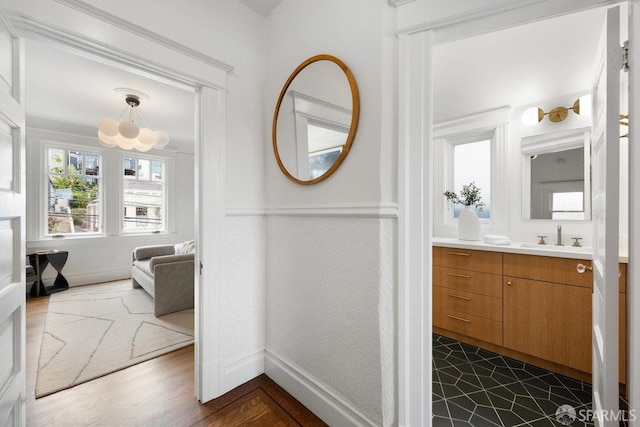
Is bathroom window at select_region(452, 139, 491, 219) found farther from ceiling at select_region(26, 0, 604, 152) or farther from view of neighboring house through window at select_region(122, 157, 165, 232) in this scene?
view of neighboring house through window at select_region(122, 157, 165, 232)

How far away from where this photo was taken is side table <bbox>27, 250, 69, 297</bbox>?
387 cm

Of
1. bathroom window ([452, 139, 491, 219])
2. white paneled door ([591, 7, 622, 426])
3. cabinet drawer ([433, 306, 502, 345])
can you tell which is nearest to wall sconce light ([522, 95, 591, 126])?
bathroom window ([452, 139, 491, 219])

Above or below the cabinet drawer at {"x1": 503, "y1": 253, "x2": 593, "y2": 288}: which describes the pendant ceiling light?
above

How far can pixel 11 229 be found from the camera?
1.06 meters

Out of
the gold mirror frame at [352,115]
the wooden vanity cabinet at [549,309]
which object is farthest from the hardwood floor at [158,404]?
the wooden vanity cabinet at [549,309]

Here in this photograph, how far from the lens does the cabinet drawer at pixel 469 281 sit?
230 cm

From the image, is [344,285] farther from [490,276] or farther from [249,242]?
[490,276]

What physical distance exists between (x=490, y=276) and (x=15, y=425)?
300 cm

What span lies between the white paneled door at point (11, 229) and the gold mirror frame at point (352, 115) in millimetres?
1214

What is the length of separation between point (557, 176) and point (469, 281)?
1312 mm

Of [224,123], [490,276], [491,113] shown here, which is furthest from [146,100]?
[490,276]

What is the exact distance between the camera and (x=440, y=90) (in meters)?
2.44

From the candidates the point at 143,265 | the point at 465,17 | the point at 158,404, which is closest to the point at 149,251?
the point at 143,265

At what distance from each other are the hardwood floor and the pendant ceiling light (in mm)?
2238
